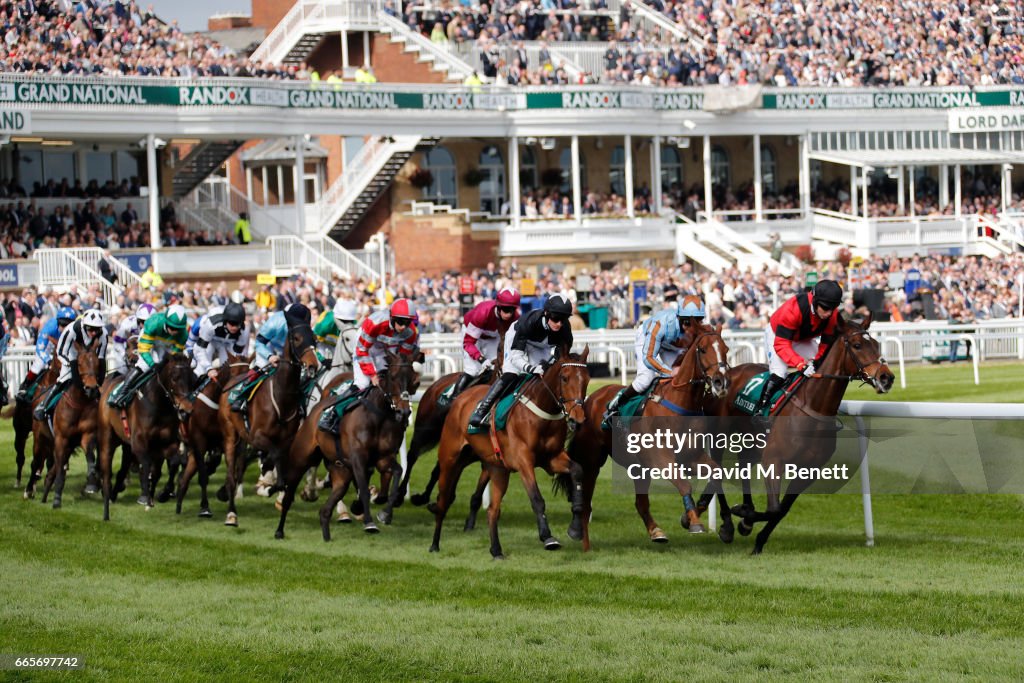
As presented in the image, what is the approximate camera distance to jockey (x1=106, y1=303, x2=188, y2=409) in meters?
14.5

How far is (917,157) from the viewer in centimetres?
4722

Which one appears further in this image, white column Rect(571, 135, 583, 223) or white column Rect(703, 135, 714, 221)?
white column Rect(703, 135, 714, 221)

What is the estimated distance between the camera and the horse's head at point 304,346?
1309 centimetres

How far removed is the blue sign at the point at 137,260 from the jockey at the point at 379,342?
878 inches

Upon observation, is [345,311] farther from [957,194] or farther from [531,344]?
[957,194]

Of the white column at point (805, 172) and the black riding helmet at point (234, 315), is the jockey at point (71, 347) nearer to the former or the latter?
the black riding helmet at point (234, 315)

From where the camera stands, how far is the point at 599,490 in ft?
49.5

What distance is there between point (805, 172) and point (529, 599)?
38541mm

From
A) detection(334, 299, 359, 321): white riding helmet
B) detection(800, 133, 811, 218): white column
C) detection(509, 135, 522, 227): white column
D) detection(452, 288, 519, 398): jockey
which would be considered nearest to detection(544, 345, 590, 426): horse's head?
detection(452, 288, 519, 398): jockey

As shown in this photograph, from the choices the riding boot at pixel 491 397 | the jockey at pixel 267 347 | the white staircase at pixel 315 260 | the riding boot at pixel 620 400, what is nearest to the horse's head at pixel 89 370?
the jockey at pixel 267 347

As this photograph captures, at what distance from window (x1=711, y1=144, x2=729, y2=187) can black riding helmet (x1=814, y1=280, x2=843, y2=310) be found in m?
37.7

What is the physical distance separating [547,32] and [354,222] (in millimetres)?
8087

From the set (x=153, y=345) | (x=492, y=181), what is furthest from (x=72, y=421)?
(x=492, y=181)

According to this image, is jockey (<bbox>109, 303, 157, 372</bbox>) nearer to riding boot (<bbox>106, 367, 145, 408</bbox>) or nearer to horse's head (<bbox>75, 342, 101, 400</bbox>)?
horse's head (<bbox>75, 342, 101, 400</bbox>)
